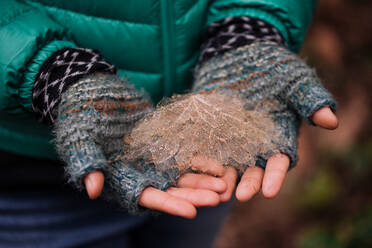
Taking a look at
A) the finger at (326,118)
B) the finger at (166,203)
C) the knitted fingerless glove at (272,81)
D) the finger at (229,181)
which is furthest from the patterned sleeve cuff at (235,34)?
the finger at (166,203)

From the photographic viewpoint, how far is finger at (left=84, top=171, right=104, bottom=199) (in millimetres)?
704

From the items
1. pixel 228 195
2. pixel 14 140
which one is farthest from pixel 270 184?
pixel 14 140

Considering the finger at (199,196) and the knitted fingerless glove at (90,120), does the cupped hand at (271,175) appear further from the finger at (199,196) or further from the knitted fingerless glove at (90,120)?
the knitted fingerless glove at (90,120)

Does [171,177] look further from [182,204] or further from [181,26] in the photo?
[181,26]

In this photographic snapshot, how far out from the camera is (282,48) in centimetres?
102

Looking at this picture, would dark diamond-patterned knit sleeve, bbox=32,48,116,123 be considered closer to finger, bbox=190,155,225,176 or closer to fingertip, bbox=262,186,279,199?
finger, bbox=190,155,225,176

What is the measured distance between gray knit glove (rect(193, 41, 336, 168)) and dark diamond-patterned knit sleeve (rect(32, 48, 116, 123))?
38 centimetres

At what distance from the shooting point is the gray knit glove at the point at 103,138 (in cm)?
75

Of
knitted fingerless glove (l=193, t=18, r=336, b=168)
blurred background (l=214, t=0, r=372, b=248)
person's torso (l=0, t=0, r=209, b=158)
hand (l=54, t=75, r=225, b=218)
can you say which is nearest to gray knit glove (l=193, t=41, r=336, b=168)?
knitted fingerless glove (l=193, t=18, r=336, b=168)

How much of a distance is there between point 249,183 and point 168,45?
494mm

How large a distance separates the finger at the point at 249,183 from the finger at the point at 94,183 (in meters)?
0.32

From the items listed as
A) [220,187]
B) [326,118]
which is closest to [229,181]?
[220,187]

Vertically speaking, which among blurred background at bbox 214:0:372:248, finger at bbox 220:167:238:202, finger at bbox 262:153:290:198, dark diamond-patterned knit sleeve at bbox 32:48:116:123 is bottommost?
blurred background at bbox 214:0:372:248

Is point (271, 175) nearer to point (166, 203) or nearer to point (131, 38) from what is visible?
point (166, 203)
